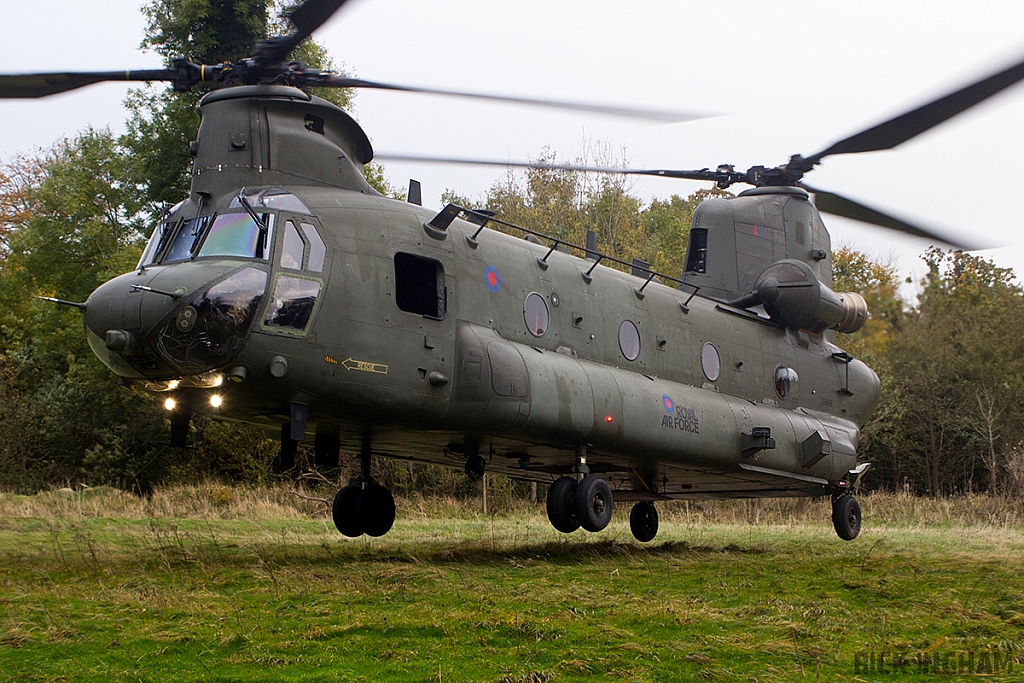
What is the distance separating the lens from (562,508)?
1212 cm

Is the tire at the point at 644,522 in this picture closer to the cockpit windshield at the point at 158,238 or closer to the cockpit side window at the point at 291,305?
the cockpit side window at the point at 291,305

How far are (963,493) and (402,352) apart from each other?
29.1m

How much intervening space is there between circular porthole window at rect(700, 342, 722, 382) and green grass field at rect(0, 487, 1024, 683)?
111 inches

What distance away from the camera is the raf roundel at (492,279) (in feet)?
39.2

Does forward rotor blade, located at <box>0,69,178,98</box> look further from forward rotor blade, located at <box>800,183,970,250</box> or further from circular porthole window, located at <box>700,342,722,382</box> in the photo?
forward rotor blade, located at <box>800,183,970,250</box>

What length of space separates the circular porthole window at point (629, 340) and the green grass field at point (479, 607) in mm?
2932

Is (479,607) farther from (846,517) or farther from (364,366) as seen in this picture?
(846,517)

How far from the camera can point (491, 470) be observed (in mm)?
14203

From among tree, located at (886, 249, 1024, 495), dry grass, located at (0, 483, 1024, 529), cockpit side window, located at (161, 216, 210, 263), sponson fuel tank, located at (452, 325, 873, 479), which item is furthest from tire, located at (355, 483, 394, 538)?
tree, located at (886, 249, 1024, 495)

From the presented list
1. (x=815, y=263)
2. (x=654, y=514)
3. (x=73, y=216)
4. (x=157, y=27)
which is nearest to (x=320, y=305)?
(x=654, y=514)

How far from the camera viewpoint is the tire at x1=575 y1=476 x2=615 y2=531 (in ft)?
39.5

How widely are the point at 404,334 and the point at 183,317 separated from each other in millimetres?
2338

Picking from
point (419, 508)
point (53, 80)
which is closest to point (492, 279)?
point (53, 80)

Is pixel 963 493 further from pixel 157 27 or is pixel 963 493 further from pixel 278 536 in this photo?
pixel 157 27
